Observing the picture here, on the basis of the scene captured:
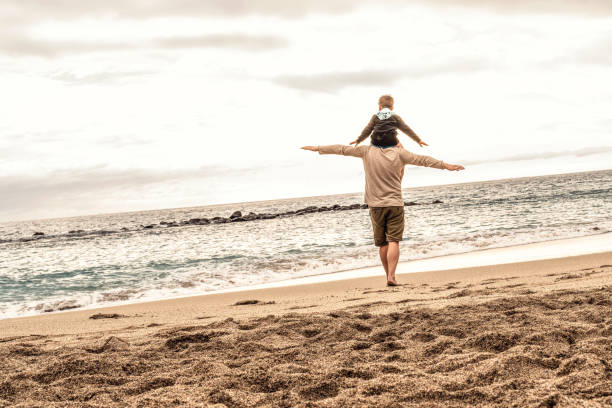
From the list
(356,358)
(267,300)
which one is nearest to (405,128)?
(267,300)

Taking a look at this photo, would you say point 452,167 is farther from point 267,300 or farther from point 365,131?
point 267,300

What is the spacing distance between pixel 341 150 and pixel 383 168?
26.9 inches

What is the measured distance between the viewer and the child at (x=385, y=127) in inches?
262

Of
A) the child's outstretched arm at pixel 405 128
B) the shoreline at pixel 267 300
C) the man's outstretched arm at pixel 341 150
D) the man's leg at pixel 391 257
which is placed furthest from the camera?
the man's leg at pixel 391 257

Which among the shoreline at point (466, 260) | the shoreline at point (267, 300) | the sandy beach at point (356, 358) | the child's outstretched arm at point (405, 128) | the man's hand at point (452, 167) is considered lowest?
the shoreline at point (466, 260)

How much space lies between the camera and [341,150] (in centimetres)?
651

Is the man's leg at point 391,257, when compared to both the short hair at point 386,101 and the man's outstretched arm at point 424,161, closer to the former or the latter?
the man's outstretched arm at point 424,161

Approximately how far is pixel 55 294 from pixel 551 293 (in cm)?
1011

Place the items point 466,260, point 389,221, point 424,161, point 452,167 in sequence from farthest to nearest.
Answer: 1. point 466,260
2. point 389,221
3. point 424,161
4. point 452,167

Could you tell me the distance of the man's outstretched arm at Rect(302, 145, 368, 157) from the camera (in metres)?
6.31

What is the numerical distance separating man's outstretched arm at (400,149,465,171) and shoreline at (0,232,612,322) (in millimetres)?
Answer: 3688

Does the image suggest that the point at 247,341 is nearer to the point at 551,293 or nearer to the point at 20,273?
the point at 551,293

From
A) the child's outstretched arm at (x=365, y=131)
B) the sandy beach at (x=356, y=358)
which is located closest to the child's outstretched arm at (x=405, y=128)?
the child's outstretched arm at (x=365, y=131)

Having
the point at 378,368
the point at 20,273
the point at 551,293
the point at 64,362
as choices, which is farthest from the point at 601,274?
the point at 20,273
